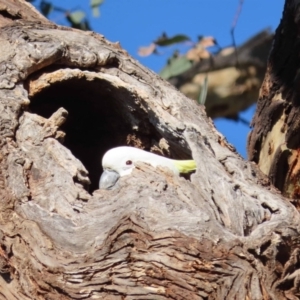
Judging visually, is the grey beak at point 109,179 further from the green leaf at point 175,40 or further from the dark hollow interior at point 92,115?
the green leaf at point 175,40

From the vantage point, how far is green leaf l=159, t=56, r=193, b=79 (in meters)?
4.36

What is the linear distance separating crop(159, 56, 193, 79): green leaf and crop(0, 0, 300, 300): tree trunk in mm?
1244

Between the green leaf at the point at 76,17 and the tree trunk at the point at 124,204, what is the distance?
131 cm

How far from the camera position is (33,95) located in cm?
294

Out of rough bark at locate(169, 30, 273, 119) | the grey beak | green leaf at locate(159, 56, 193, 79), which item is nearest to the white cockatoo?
the grey beak

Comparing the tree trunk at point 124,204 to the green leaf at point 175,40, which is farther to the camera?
the green leaf at point 175,40

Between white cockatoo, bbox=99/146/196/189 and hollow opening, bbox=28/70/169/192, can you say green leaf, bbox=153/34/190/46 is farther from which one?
white cockatoo, bbox=99/146/196/189

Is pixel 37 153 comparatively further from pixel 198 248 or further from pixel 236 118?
pixel 236 118

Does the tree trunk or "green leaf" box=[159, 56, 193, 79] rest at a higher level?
"green leaf" box=[159, 56, 193, 79]

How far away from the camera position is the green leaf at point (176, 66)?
4.36 meters

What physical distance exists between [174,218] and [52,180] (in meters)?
0.47

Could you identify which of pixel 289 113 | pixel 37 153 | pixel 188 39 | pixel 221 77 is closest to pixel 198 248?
pixel 37 153

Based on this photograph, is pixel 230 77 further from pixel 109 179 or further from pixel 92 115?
pixel 109 179

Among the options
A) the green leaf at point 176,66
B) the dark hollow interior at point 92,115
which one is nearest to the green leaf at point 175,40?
the green leaf at point 176,66
